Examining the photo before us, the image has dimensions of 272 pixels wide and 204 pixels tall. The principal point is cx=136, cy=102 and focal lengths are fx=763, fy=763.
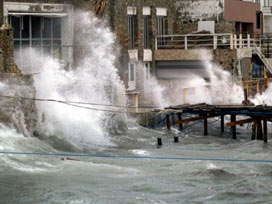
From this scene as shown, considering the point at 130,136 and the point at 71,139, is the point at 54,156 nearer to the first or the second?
the point at 71,139

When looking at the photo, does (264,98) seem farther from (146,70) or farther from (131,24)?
(131,24)

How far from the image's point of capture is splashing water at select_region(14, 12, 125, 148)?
3219cm

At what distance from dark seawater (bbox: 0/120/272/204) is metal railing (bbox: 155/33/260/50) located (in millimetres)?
13521

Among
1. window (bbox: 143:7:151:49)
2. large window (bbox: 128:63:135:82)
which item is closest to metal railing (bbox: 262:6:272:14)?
window (bbox: 143:7:151:49)

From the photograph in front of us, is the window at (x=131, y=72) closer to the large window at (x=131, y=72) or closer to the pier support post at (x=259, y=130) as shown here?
the large window at (x=131, y=72)

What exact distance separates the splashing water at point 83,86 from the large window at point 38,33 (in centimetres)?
62

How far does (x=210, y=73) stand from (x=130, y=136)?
9.78m

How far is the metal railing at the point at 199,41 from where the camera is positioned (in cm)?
4341

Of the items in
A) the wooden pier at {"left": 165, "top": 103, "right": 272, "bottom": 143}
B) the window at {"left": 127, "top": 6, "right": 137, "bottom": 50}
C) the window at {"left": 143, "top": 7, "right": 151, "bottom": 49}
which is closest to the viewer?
the wooden pier at {"left": 165, "top": 103, "right": 272, "bottom": 143}

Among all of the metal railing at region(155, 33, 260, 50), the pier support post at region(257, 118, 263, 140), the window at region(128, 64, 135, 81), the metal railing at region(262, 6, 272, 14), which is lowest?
the pier support post at region(257, 118, 263, 140)

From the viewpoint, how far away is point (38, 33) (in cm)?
3809

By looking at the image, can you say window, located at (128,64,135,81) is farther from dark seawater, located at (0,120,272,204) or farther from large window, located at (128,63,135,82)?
dark seawater, located at (0,120,272,204)

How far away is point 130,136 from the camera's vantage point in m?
35.8

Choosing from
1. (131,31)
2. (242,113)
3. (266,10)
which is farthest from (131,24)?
(266,10)
